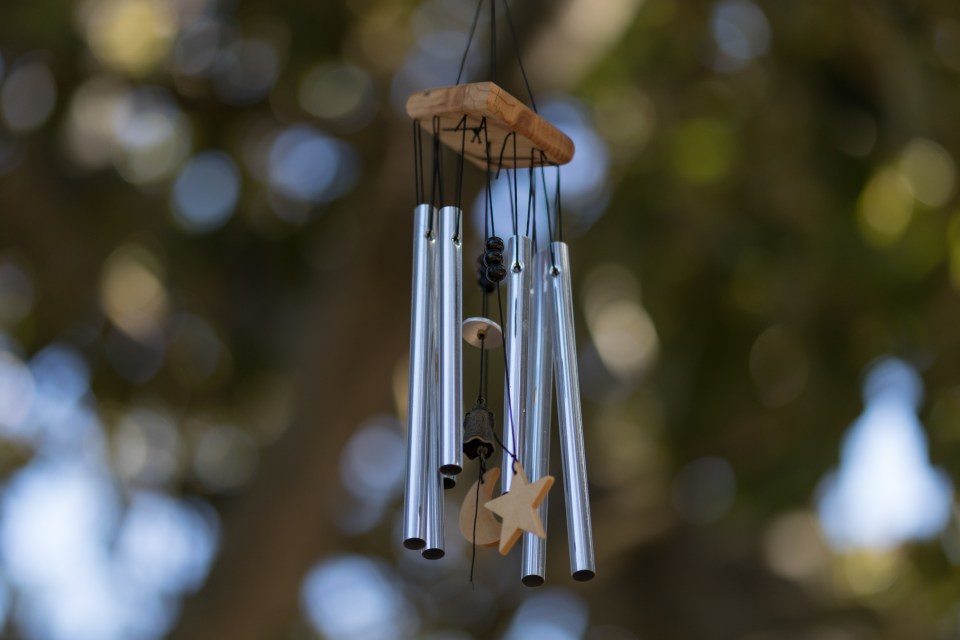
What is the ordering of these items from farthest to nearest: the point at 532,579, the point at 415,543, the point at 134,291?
the point at 134,291 < the point at 532,579 < the point at 415,543

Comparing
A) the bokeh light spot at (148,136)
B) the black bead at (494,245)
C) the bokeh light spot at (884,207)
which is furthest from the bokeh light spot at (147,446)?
the black bead at (494,245)

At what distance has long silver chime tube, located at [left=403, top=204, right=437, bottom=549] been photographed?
2506 millimetres

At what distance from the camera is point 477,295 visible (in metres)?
6.61

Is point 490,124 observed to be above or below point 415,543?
above

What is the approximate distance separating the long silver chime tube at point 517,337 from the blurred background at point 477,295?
109 inches

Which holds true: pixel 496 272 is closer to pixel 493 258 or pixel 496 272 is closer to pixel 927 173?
pixel 493 258

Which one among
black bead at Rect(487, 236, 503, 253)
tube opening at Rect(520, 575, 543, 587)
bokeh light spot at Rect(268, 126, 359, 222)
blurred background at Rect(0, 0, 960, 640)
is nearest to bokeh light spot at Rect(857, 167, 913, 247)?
blurred background at Rect(0, 0, 960, 640)

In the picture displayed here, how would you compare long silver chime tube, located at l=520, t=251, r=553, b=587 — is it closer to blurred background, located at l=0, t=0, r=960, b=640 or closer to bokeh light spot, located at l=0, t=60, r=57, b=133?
blurred background, located at l=0, t=0, r=960, b=640

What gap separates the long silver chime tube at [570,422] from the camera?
8.30 feet

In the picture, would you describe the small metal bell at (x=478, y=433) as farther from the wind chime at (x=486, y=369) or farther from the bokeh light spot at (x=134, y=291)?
the bokeh light spot at (x=134, y=291)

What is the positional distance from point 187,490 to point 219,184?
175 cm

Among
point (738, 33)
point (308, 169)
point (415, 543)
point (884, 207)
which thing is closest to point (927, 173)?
point (884, 207)

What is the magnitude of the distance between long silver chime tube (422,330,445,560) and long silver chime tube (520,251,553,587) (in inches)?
7.4

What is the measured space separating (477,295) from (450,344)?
13.0 feet
